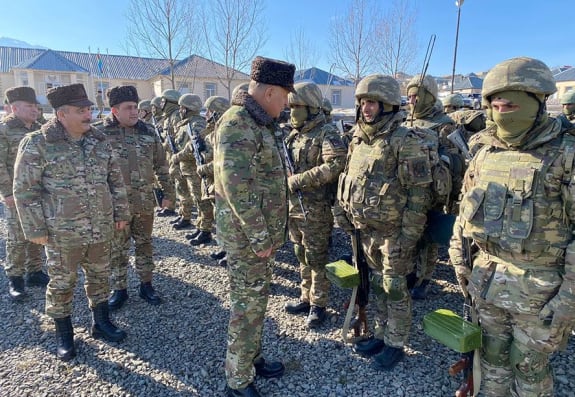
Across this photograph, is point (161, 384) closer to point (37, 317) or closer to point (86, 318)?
point (86, 318)

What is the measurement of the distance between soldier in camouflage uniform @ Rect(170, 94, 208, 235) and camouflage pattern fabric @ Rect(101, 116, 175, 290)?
6.18 ft

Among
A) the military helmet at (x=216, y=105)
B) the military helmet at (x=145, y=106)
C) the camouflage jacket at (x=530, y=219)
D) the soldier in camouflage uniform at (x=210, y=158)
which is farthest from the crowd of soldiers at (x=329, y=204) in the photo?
the military helmet at (x=145, y=106)

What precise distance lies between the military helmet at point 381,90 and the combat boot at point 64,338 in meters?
3.49

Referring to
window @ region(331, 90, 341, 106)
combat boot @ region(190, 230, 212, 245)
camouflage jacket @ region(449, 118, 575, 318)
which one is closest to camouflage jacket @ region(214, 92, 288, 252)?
camouflage jacket @ region(449, 118, 575, 318)

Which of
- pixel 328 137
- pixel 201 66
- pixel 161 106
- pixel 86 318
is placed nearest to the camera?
pixel 328 137

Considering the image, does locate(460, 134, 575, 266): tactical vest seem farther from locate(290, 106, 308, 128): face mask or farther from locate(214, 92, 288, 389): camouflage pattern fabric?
locate(290, 106, 308, 128): face mask

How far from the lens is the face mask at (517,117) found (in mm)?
2139

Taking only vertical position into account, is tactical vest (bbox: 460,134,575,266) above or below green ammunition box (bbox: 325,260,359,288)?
above

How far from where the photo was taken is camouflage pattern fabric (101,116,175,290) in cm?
430

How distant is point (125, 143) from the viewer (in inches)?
170

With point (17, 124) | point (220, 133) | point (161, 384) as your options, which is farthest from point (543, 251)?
point (17, 124)

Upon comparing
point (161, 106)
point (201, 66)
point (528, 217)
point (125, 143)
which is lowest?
point (528, 217)

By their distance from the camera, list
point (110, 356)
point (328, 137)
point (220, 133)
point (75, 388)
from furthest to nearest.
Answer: point (328, 137) → point (110, 356) → point (75, 388) → point (220, 133)

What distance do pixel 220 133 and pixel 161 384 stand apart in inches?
Result: 88.2
